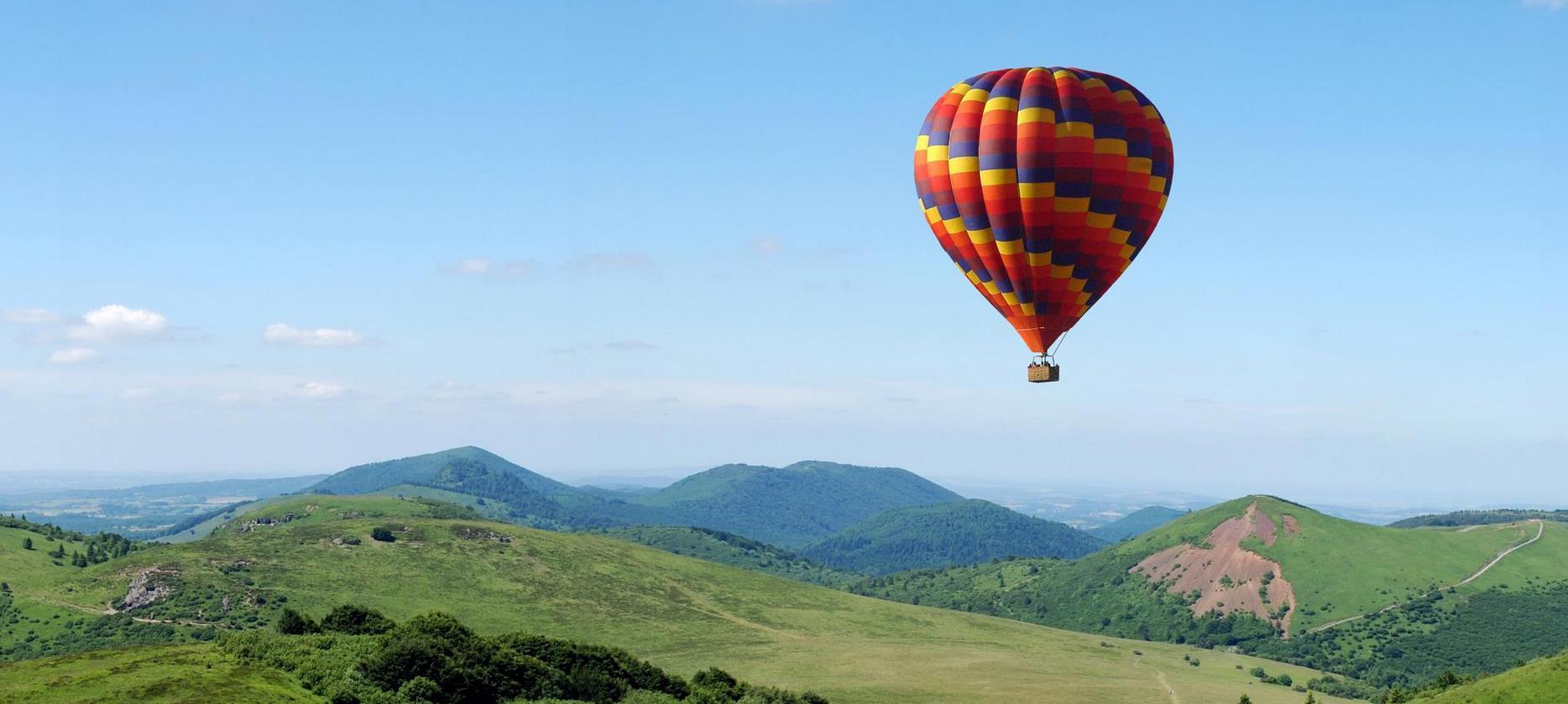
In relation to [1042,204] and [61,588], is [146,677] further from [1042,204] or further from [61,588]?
[61,588]

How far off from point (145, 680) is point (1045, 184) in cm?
6592

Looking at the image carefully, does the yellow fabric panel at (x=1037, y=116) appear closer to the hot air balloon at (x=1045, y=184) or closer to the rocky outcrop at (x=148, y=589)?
the hot air balloon at (x=1045, y=184)

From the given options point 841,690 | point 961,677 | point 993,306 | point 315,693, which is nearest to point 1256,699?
point 961,677

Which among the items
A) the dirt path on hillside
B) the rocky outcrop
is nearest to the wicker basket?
the dirt path on hillside

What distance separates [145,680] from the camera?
76062mm

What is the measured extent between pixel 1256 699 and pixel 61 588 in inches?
7497

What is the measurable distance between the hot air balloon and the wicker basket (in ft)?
0.28

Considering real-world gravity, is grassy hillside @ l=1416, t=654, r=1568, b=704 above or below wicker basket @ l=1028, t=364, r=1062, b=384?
below

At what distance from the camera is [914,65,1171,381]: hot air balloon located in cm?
7838

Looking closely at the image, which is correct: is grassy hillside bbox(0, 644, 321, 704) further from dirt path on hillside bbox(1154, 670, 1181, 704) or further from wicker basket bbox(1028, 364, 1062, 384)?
dirt path on hillside bbox(1154, 670, 1181, 704)

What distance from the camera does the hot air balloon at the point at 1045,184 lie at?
257 ft

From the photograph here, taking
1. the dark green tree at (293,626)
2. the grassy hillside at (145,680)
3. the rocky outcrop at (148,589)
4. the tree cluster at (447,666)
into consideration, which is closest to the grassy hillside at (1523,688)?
the tree cluster at (447,666)

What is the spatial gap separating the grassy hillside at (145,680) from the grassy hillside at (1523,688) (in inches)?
4446

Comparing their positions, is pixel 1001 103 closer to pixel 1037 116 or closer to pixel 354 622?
pixel 1037 116
